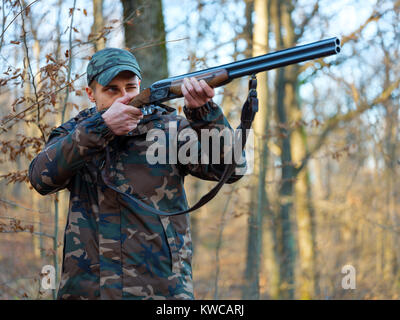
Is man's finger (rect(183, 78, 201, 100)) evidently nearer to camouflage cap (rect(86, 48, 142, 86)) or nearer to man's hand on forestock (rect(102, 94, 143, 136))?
man's hand on forestock (rect(102, 94, 143, 136))

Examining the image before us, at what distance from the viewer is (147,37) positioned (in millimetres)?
5188

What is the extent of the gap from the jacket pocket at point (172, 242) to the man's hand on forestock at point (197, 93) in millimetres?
691

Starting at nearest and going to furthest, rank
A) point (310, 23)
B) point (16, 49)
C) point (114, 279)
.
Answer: point (114, 279), point (16, 49), point (310, 23)

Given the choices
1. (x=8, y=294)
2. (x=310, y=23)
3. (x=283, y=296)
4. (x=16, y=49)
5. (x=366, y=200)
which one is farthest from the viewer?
(x=366, y=200)

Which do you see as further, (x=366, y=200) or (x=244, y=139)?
(x=366, y=200)

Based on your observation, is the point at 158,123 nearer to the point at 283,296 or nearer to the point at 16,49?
the point at 16,49

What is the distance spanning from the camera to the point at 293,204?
1122 cm

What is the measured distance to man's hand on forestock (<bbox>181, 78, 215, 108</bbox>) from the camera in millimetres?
2740

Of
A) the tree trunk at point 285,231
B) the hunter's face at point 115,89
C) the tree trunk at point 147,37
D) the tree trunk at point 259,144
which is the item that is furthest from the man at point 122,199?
the tree trunk at point 285,231

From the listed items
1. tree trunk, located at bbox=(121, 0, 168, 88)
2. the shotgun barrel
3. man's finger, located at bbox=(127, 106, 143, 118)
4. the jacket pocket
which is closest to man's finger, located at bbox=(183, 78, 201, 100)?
the shotgun barrel

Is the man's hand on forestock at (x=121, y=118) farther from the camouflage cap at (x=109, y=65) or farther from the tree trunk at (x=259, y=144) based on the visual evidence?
the tree trunk at (x=259, y=144)
